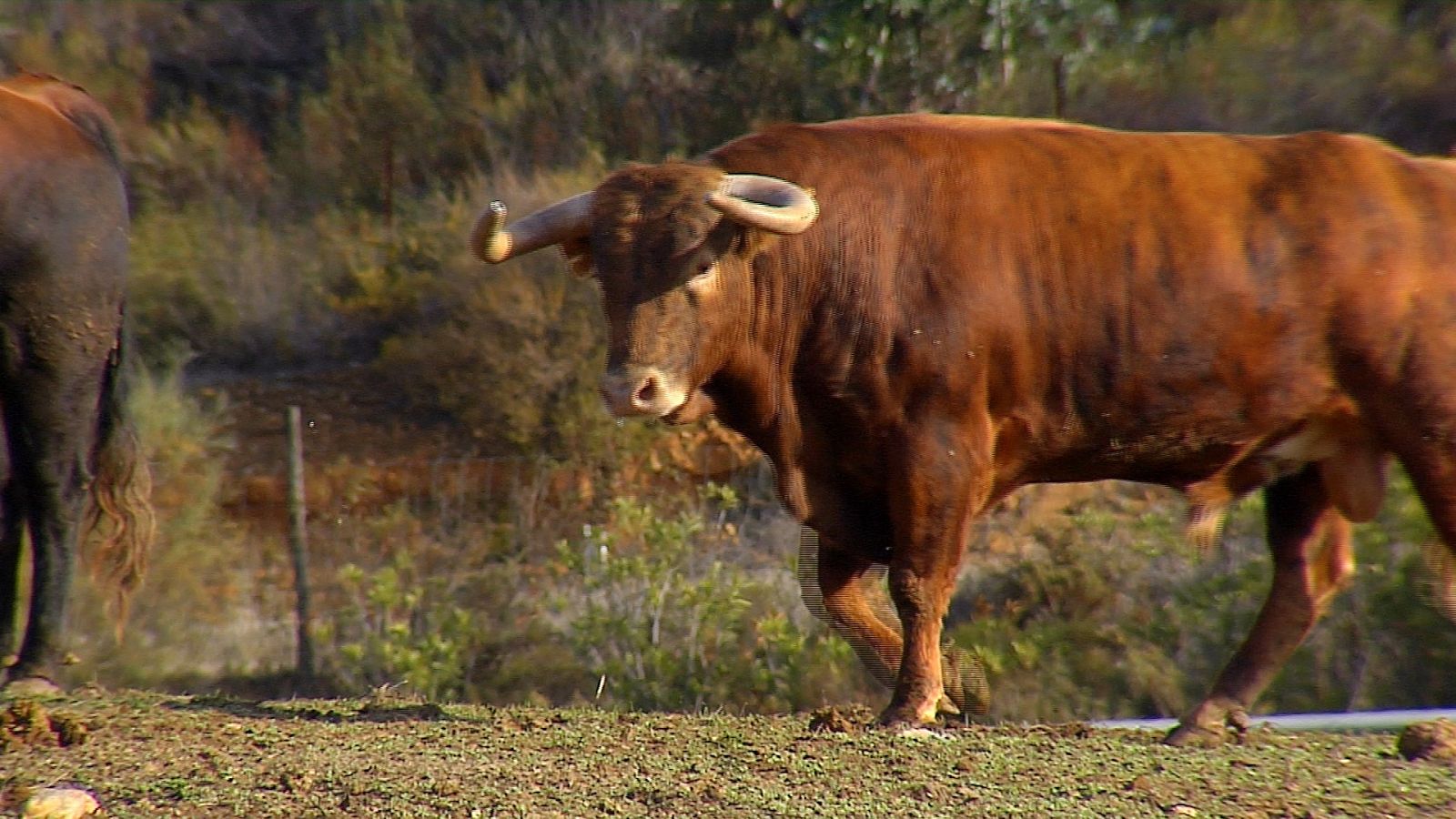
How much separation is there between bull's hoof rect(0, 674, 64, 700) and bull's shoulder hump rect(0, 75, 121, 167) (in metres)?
1.95

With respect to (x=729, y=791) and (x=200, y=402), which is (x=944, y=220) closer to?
(x=729, y=791)

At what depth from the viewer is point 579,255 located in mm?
5516

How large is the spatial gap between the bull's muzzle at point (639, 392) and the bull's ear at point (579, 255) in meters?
0.67

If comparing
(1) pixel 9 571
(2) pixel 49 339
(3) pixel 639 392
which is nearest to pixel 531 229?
(3) pixel 639 392

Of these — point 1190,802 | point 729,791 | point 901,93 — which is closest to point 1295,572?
point 1190,802

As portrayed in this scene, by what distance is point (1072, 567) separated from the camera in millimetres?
10109

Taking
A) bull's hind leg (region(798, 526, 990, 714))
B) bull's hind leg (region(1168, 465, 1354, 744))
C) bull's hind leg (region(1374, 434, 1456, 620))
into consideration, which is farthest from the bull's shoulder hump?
bull's hind leg (region(1374, 434, 1456, 620))

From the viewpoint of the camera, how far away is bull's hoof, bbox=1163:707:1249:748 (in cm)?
538

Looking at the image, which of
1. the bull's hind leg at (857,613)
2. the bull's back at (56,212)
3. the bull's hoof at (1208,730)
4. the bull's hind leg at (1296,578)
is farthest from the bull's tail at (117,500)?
the bull's hind leg at (1296,578)

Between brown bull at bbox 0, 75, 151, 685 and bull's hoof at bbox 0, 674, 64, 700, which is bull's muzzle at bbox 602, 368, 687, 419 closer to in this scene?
brown bull at bbox 0, 75, 151, 685

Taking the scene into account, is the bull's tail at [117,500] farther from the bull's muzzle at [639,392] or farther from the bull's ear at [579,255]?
the bull's muzzle at [639,392]

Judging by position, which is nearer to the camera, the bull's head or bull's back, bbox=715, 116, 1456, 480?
the bull's head

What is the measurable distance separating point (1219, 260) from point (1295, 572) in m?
1.22

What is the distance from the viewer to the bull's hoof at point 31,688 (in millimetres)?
5738
